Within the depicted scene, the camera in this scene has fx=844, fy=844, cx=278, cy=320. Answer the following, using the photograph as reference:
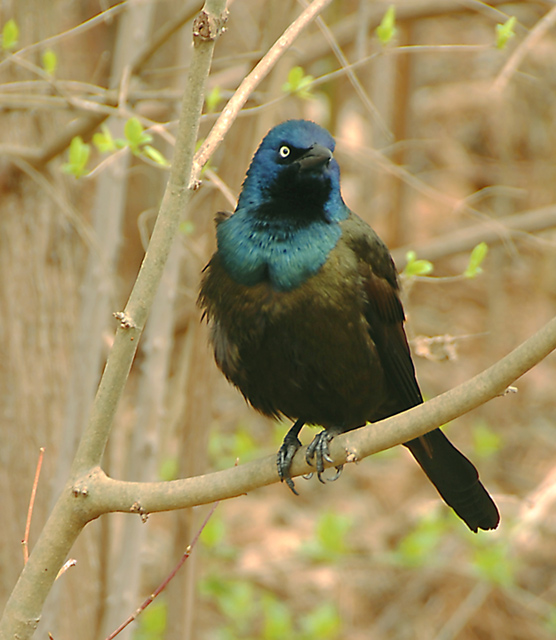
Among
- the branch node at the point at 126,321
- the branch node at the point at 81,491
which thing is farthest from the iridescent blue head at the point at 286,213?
the branch node at the point at 81,491

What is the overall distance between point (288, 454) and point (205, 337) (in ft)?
3.87

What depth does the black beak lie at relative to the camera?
102 inches

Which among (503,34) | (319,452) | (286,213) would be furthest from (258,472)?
(503,34)

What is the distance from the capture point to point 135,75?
11.5 ft

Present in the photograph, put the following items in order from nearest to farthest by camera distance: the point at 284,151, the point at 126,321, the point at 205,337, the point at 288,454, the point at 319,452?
the point at 126,321 < the point at 319,452 < the point at 288,454 < the point at 284,151 < the point at 205,337

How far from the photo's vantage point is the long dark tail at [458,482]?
8.87 feet

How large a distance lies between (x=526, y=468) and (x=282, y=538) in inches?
86.0

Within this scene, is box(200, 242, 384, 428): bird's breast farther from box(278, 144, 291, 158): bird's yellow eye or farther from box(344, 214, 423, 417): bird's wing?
box(278, 144, 291, 158): bird's yellow eye

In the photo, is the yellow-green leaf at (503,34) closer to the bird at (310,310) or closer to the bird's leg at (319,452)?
the bird at (310,310)

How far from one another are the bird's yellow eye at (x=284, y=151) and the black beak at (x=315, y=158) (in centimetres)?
5

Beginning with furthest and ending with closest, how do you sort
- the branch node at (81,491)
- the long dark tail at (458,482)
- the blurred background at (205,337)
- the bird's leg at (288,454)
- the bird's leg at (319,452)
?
the blurred background at (205,337) < the long dark tail at (458,482) < the bird's leg at (319,452) < the bird's leg at (288,454) < the branch node at (81,491)

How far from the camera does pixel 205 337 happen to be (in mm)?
3592

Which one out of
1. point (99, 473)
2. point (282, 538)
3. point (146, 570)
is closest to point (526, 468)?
point (282, 538)

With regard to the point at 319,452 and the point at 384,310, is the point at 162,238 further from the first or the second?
the point at 384,310
